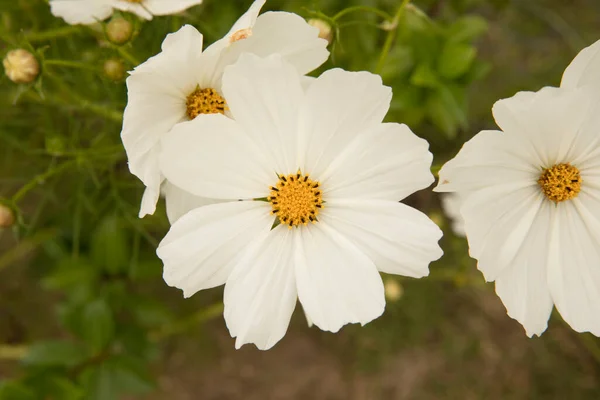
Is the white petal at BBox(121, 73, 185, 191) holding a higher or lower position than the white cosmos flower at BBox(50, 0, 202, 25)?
lower

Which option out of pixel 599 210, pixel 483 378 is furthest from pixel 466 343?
pixel 599 210

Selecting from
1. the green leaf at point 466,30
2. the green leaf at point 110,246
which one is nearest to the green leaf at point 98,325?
the green leaf at point 110,246

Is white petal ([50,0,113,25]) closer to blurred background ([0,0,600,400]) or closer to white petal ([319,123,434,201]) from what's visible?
blurred background ([0,0,600,400])

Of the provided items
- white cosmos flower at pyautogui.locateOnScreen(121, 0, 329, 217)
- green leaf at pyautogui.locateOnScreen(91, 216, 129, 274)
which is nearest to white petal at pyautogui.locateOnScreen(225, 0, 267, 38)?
white cosmos flower at pyautogui.locateOnScreen(121, 0, 329, 217)

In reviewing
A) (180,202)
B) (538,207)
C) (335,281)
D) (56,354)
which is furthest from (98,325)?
(538,207)

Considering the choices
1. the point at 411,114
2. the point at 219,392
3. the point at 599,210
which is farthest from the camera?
the point at 219,392

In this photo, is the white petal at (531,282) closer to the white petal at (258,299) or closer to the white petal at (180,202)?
the white petal at (258,299)

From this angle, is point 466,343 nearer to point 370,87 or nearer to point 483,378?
point 483,378
